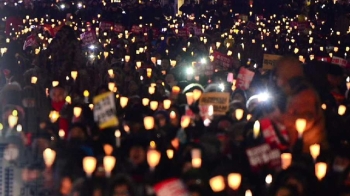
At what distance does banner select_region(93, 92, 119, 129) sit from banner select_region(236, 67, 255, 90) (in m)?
4.21

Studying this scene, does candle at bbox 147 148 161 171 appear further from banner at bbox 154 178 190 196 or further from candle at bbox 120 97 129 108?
candle at bbox 120 97 129 108

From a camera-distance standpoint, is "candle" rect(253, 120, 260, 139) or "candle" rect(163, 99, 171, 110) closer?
"candle" rect(253, 120, 260, 139)

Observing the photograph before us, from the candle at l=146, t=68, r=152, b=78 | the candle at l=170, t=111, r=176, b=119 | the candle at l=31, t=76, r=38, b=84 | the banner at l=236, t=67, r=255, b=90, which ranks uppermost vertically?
the candle at l=170, t=111, r=176, b=119

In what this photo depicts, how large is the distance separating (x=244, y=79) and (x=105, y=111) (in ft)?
14.5

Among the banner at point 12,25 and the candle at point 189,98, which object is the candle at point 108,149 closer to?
the candle at point 189,98

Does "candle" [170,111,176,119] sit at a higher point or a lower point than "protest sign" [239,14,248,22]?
higher

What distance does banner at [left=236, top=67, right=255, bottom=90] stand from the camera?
43.9 ft

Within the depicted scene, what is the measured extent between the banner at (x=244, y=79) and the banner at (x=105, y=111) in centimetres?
421

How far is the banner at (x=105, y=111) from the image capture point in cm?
932

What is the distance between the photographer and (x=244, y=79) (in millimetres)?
13461

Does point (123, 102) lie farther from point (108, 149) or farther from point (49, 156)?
point (49, 156)

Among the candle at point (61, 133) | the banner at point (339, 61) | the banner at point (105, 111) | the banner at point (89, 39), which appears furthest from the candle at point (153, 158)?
the banner at point (89, 39)

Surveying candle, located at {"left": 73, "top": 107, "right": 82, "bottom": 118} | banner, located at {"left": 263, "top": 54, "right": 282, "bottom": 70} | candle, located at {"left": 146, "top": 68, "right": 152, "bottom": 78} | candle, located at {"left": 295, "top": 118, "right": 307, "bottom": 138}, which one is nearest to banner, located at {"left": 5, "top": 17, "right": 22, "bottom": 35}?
candle, located at {"left": 146, "top": 68, "right": 152, "bottom": 78}

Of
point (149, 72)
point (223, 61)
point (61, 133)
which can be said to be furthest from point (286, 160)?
point (223, 61)
